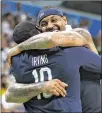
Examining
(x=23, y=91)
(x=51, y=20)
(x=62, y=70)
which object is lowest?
(x=23, y=91)

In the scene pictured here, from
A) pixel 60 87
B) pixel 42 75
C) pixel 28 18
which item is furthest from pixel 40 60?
pixel 28 18

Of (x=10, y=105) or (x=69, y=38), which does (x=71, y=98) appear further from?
(x=10, y=105)

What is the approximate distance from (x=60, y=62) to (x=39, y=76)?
0.15 m

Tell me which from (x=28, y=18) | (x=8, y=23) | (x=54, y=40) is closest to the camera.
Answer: (x=54, y=40)

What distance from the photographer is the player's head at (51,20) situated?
2.80 m

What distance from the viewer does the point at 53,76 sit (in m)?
2.66

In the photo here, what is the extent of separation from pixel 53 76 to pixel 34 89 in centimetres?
14

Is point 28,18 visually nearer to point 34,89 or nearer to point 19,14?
point 19,14

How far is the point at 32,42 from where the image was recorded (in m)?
2.67

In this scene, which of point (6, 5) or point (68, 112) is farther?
point (6, 5)

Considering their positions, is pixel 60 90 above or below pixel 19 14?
below

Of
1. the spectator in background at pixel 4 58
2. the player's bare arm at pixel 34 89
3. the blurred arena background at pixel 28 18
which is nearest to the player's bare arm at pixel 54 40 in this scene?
the player's bare arm at pixel 34 89

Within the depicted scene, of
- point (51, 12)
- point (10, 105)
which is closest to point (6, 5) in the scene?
point (10, 105)

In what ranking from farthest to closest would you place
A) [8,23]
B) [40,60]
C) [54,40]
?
[8,23] < [40,60] < [54,40]
